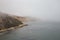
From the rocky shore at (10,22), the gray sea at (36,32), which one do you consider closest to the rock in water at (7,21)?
the rocky shore at (10,22)

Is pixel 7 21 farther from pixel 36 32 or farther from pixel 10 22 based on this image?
pixel 36 32

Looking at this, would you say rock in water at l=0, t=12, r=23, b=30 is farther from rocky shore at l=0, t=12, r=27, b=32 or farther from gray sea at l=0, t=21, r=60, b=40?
gray sea at l=0, t=21, r=60, b=40

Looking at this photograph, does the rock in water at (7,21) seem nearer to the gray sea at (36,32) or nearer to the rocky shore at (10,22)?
the rocky shore at (10,22)

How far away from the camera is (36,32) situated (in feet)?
7.63

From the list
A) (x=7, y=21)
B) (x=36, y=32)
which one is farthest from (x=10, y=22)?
(x=36, y=32)

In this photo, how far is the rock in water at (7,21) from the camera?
7.41ft

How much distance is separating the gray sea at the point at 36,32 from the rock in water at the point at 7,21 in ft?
0.38

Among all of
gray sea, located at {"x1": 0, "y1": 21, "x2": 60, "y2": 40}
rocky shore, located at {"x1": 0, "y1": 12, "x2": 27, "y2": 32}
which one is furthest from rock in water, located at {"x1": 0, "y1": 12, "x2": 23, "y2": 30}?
gray sea, located at {"x1": 0, "y1": 21, "x2": 60, "y2": 40}

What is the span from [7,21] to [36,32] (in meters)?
0.57

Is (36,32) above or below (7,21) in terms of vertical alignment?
below

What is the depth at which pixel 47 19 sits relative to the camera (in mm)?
2418

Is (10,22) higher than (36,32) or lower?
higher

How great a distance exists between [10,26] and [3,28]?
0.43 ft

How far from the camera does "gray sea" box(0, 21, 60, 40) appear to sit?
88.2 inches
